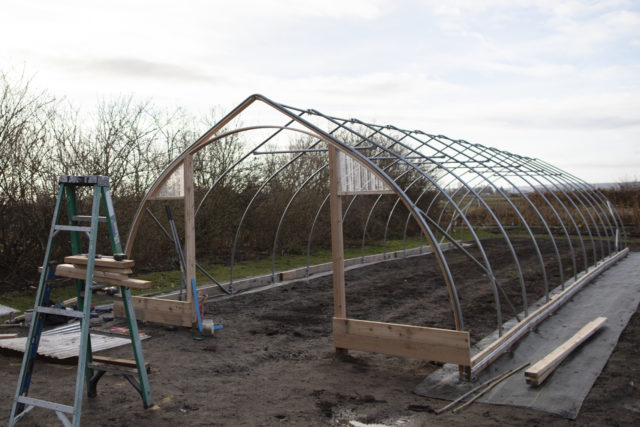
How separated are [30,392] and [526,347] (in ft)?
17.9

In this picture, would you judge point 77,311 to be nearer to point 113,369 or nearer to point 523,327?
point 113,369

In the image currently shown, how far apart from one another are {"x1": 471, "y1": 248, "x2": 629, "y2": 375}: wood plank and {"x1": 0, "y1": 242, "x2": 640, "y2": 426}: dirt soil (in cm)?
57

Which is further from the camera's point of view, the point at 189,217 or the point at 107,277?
the point at 189,217

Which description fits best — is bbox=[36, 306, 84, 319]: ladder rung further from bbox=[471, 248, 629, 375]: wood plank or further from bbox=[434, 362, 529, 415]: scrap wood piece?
bbox=[471, 248, 629, 375]: wood plank

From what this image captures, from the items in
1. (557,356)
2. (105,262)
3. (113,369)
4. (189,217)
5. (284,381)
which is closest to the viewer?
(105,262)

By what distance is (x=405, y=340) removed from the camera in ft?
19.0

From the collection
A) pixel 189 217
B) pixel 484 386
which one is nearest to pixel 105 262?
pixel 189 217

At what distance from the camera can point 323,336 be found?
7.42m

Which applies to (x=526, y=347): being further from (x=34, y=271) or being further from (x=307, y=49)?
(x=34, y=271)

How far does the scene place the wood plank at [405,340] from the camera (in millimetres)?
5402

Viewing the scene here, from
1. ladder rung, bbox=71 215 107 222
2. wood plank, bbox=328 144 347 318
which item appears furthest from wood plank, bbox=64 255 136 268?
wood plank, bbox=328 144 347 318

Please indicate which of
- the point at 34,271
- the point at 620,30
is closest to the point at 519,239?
the point at 620,30

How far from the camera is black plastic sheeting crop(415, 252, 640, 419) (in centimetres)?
492

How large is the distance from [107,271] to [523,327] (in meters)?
5.24
